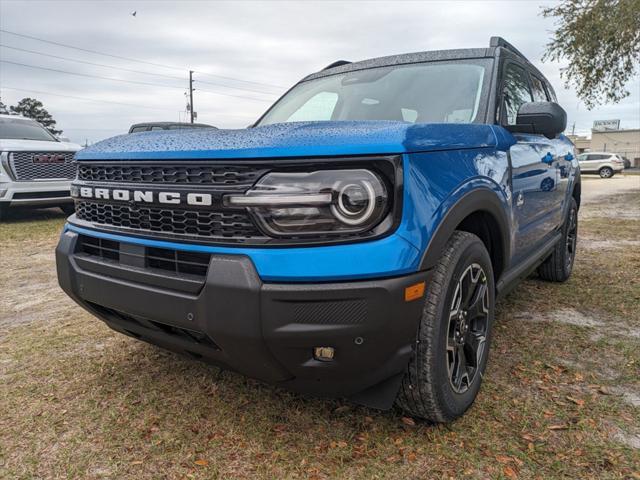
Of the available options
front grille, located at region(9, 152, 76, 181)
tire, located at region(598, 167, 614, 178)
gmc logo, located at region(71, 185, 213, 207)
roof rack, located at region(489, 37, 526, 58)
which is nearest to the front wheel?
front grille, located at region(9, 152, 76, 181)

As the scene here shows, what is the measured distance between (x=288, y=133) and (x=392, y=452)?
1.34 meters

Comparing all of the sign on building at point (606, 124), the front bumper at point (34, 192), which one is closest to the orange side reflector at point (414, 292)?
the front bumper at point (34, 192)

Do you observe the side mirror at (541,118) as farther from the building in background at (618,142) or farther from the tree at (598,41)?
the building in background at (618,142)

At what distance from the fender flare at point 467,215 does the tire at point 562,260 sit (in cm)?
213

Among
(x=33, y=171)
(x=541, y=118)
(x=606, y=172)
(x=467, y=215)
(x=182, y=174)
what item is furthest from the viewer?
(x=606, y=172)

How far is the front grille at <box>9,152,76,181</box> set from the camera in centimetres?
774

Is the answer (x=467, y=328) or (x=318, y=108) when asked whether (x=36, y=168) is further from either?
(x=467, y=328)

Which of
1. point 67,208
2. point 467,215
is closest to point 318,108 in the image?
point 467,215

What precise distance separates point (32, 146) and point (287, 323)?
316 inches

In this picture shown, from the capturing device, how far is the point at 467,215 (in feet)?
6.86

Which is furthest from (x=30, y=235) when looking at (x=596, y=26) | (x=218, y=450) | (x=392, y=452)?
(x=596, y=26)

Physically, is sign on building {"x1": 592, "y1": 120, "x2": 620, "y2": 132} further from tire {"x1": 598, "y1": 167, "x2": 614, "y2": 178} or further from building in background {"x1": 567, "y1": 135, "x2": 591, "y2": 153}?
tire {"x1": 598, "y1": 167, "x2": 614, "y2": 178}

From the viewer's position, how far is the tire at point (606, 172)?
1271 inches

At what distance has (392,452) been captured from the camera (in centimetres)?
199
